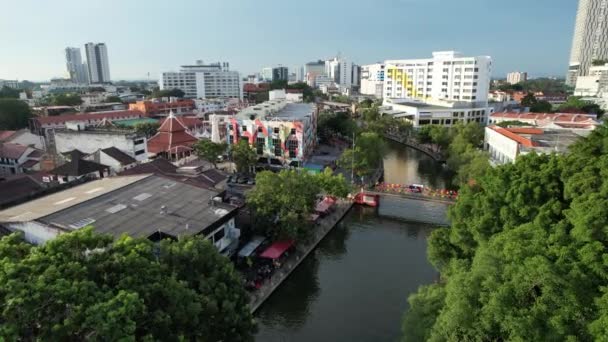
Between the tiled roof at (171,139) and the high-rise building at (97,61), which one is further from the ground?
the high-rise building at (97,61)

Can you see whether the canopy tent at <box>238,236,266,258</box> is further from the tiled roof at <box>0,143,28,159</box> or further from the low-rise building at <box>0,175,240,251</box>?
the tiled roof at <box>0,143,28,159</box>

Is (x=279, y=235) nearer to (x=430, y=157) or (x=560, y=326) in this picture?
(x=560, y=326)

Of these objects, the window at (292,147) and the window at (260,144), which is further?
the window at (260,144)

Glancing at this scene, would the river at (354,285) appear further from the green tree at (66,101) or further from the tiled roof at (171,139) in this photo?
the green tree at (66,101)

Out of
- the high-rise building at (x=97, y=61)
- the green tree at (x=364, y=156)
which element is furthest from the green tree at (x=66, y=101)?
the high-rise building at (x=97, y=61)

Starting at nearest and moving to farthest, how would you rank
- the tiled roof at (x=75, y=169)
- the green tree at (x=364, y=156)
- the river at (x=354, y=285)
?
the river at (x=354, y=285) < the tiled roof at (x=75, y=169) < the green tree at (x=364, y=156)

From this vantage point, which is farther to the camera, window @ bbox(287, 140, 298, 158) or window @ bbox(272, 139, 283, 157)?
window @ bbox(272, 139, 283, 157)

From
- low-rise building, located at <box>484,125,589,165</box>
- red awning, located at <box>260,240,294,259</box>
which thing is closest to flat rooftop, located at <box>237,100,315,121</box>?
low-rise building, located at <box>484,125,589,165</box>

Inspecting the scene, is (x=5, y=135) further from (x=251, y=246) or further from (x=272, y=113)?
(x=251, y=246)
